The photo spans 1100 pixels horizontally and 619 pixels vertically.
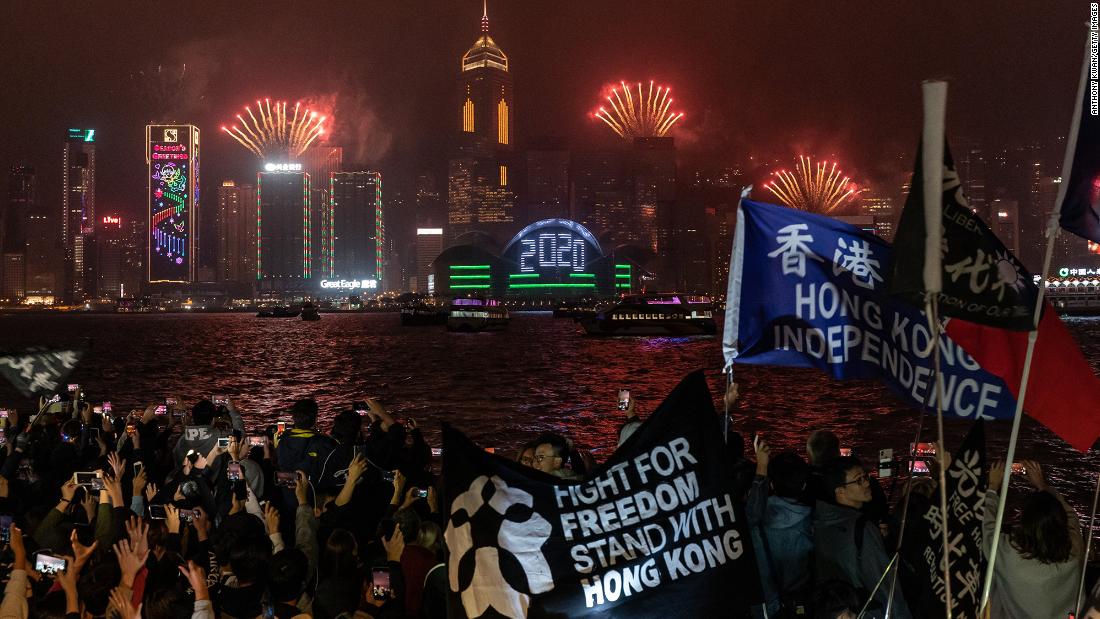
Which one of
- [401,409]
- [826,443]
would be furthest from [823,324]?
[401,409]

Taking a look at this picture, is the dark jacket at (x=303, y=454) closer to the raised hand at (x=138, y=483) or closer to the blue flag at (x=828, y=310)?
the raised hand at (x=138, y=483)

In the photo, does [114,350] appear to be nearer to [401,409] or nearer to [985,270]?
[401,409]

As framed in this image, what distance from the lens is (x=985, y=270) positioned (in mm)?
5102

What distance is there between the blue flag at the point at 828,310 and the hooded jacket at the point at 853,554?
38.0 inches

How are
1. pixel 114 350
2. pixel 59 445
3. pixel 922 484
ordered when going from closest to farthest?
pixel 922 484 < pixel 59 445 < pixel 114 350

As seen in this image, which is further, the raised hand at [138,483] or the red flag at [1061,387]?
the raised hand at [138,483]

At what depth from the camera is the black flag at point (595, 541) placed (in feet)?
16.8

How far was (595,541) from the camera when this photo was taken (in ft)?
17.1

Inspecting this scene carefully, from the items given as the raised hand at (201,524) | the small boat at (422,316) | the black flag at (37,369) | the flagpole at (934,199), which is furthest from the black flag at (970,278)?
the small boat at (422,316)

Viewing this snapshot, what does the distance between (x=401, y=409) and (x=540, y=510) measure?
104 feet

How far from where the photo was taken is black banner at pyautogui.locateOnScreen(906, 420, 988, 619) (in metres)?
5.82

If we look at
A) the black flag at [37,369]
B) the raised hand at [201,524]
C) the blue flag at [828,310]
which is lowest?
the raised hand at [201,524]

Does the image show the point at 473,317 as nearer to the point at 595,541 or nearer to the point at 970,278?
the point at 595,541

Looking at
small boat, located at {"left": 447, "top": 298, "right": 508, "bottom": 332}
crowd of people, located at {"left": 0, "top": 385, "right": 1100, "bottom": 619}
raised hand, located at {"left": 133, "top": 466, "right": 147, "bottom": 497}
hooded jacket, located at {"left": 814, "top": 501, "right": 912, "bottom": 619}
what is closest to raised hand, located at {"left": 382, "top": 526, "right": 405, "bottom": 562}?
crowd of people, located at {"left": 0, "top": 385, "right": 1100, "bottom": 619}
